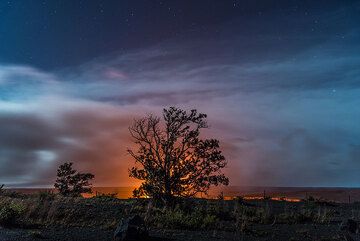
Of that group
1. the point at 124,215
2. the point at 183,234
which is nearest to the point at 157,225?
the point at 183,234

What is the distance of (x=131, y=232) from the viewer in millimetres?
18047

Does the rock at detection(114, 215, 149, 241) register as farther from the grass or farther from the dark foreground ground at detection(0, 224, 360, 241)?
the grass

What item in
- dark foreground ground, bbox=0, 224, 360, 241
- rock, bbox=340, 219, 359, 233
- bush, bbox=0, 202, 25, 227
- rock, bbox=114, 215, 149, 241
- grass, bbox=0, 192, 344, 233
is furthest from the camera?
rock, bbox=340, 219, 359, 233

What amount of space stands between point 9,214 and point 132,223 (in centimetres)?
701

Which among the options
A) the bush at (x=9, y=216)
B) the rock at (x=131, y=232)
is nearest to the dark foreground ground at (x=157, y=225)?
the bush at (x=9, y=216)

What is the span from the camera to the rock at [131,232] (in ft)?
58.8

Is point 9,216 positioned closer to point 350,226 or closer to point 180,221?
point 180,221

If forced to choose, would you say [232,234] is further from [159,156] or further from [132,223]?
[159,156]

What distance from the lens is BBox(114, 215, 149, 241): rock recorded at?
17.9 m

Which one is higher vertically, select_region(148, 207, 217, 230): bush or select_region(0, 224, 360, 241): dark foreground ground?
select_region(148, 207, 217, 230): bush

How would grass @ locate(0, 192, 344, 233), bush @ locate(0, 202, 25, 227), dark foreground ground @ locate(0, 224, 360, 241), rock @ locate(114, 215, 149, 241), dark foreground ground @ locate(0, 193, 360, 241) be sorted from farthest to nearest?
grass @ locate(0, 192, 344, 233)
bush @ locate(0, 202, 25, 227)
dark foreground ground @ locate(0, 193, 360, 241)
dark foreground ground @ locate(0, 224, 360, 241)
rock @ locate(114, 215, 149, 241)

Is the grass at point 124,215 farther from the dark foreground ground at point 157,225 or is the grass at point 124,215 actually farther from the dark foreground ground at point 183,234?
the dark foreground ground at point 183,234

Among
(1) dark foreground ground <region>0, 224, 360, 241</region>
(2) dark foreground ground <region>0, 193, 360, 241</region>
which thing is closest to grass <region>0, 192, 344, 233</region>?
(2) dark foreground ground <region>0, 193, 360, 241</region>

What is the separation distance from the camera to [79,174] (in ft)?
163
